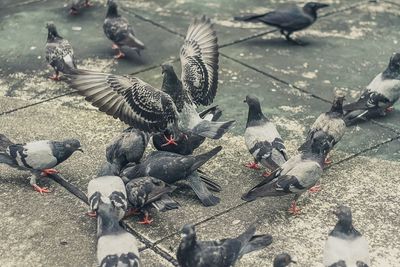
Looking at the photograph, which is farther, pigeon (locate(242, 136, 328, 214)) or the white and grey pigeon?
the white and grey pigeon

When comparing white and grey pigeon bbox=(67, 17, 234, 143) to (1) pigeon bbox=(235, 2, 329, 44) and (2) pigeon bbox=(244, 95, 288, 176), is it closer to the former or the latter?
(2) pigeon bbox=(244, 95, 288, 176)

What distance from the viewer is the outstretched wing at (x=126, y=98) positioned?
7215mm

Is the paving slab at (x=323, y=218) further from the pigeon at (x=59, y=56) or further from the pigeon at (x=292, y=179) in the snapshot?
the pigeon at (x=59, y=56)

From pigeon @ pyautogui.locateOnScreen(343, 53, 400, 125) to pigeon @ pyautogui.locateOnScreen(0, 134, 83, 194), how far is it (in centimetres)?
317

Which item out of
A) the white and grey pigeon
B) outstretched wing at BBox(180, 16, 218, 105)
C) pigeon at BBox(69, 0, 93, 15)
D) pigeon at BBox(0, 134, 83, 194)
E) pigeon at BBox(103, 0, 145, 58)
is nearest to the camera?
pigeon at BBox(0, 134, 83, 194)

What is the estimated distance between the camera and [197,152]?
7914 millimetres

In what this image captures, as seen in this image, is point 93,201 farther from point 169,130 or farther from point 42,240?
point 169,130

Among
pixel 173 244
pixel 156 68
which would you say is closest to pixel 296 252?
pixel 173 244

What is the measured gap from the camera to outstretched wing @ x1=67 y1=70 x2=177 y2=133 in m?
7.21

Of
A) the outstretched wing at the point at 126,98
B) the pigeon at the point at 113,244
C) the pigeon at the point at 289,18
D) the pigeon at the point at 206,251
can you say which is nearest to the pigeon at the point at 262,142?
the outstretched wing at the point at 126,98

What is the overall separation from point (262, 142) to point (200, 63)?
1352 mm

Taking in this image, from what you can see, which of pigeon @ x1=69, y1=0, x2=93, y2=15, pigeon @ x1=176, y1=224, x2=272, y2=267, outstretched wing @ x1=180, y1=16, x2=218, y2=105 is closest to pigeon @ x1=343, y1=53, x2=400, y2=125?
outstretched wing @ x1=180, y1=16, x2=218, y2=105

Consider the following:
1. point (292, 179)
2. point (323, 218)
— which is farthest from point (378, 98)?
point (292, 179)

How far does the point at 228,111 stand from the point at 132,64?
1838 millimetres
